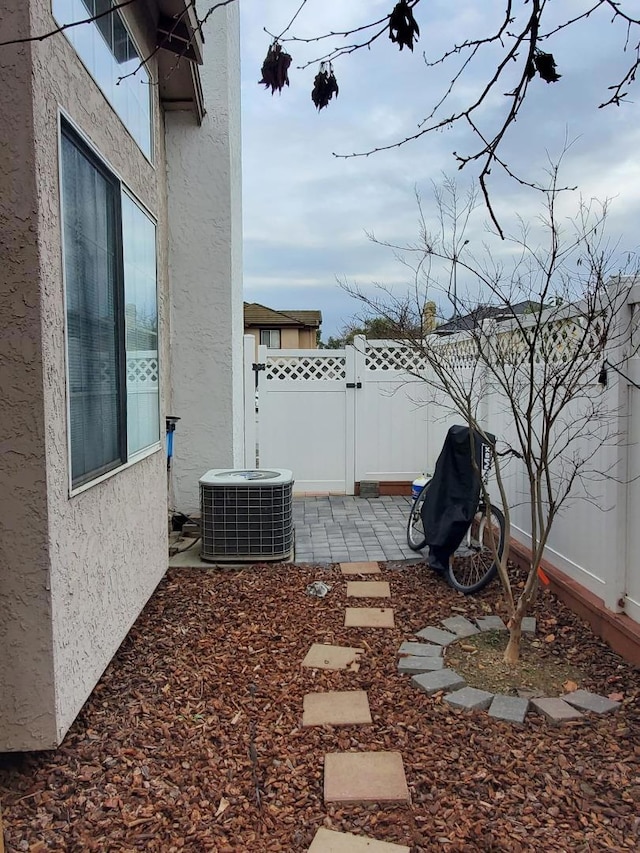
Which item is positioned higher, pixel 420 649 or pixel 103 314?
pixel 103 314

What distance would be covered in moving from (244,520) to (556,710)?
2.82 m

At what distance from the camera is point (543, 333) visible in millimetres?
4145

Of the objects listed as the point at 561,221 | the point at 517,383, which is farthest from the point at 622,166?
the point at 517,383

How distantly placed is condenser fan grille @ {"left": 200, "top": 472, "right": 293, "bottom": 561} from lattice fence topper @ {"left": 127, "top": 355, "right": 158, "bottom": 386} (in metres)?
1.11

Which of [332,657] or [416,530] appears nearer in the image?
[332,657]

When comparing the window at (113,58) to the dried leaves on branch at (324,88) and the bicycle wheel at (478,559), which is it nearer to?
the dried leaves on branch at (324,88)

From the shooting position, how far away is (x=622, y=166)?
2873 mm

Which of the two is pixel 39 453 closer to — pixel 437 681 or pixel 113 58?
pixel 437 681

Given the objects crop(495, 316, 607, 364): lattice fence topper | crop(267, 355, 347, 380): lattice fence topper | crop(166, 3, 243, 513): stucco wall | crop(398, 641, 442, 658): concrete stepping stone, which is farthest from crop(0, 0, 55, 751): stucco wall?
crop(267, 355, 347, 380): lattice fence topper

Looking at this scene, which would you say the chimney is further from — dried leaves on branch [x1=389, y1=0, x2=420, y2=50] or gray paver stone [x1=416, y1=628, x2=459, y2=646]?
dried leaves on branch [x1=389, y1=0, x2=420, y2=50]

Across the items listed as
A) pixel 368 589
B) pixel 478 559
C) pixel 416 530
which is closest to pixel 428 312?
pixel 416 530

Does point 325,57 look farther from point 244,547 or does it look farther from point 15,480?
point 244,547

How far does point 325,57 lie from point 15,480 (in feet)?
5.67

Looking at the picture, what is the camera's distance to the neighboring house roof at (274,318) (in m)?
26.6
